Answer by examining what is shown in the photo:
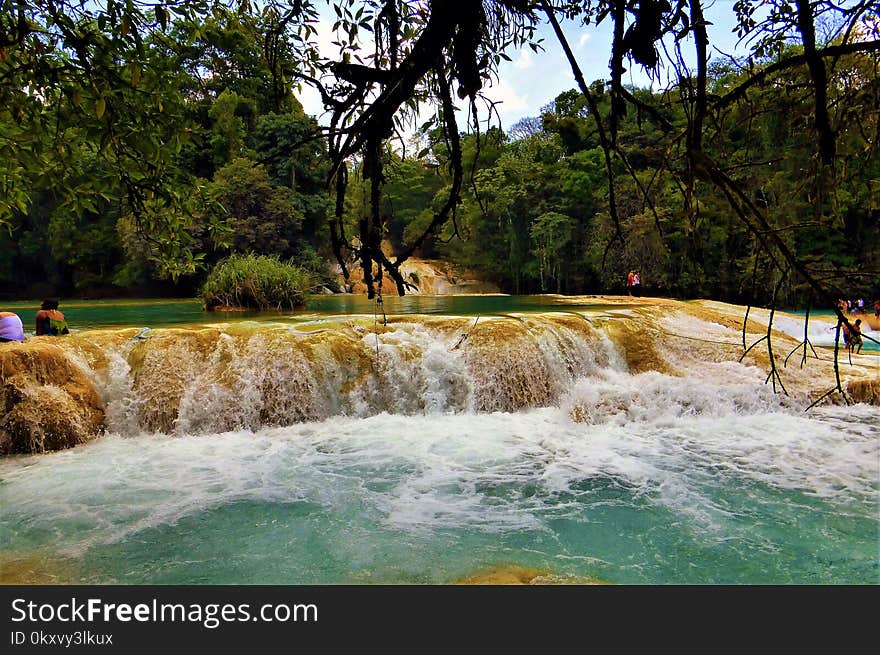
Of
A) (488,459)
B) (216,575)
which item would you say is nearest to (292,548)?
(216,575)

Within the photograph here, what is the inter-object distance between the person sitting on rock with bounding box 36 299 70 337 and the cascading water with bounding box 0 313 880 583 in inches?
43.6

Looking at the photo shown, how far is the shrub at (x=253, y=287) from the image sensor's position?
14500mm

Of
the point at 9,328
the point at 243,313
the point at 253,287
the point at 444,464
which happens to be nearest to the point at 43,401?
the point at 9,328

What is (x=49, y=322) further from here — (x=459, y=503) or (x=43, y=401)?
(x=459, y=503)

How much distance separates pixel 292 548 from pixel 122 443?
367cm

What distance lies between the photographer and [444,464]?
5.77m

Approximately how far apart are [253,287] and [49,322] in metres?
6.48

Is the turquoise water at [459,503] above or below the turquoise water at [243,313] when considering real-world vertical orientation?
below

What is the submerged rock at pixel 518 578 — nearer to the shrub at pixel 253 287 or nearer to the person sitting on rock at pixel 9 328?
the person sitting on rock at pixel 9 328

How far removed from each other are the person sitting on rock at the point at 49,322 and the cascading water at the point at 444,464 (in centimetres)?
111

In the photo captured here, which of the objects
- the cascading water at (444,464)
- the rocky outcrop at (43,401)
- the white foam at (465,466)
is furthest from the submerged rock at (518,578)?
the rocky outcrop at (43,401)

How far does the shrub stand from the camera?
47.6ft

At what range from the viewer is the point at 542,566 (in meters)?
3.71

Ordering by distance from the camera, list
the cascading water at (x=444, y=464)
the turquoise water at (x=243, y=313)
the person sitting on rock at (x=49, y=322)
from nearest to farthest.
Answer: the cascading water at (x=444, y=464) → the person sitting on rock at (x=49, y=322) → the turquoise water at (x=243, y=313)
